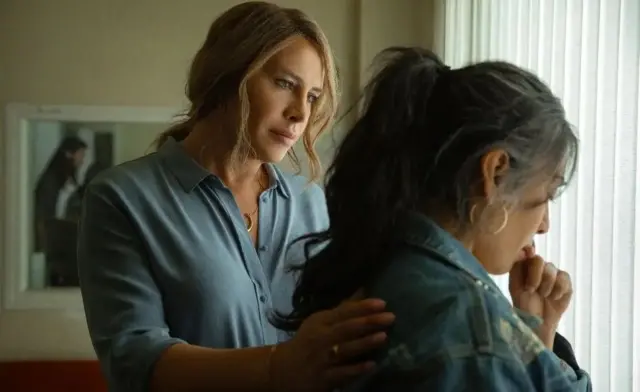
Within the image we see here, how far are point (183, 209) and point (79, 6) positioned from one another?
162 cm

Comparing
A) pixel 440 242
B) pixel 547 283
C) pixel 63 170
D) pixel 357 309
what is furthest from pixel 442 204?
pixel 63 170

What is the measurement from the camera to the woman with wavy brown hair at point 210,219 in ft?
3.82

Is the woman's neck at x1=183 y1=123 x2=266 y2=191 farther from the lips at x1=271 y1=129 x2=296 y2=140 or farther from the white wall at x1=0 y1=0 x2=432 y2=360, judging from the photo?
the white wall at x1=0 y1=0 x2=432 y2=360

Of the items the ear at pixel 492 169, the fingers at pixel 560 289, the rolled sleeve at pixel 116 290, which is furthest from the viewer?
the rolled sleeve at pixel 116 290

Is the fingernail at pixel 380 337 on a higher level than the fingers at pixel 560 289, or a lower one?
higher

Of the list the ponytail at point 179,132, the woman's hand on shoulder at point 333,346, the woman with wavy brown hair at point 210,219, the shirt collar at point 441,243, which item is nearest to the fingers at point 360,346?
the woman's hand on shoulder at point 333,346

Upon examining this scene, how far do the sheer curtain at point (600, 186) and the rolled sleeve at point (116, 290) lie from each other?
79cm

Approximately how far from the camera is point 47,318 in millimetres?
2600

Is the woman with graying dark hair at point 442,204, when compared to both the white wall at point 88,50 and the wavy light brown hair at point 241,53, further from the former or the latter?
the white wall at point 88,50

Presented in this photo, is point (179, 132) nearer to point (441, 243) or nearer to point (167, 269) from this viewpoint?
point (167, 269)

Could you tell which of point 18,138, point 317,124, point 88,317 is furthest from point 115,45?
point 88,317

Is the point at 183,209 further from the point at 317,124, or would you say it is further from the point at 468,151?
the point at 468,151

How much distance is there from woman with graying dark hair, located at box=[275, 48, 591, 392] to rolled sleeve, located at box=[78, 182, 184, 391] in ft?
1.19

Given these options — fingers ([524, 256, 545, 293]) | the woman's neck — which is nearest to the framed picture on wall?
the woman's neck
